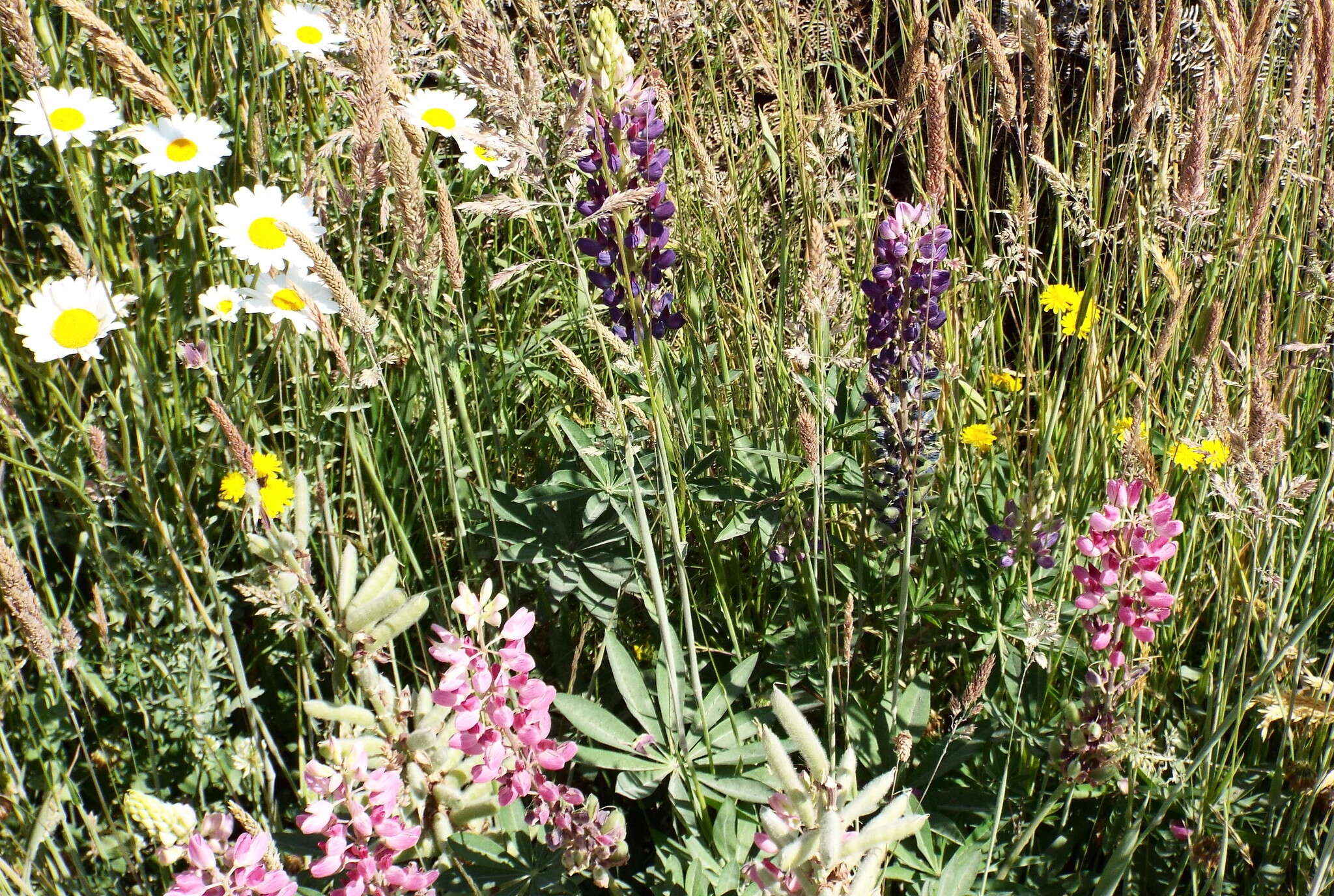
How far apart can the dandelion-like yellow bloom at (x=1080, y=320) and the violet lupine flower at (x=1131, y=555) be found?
25 cm

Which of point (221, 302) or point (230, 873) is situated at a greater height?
point (221, 302)

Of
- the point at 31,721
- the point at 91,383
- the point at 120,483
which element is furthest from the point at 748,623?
the point at 91,383

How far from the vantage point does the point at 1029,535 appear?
1399 millimetres

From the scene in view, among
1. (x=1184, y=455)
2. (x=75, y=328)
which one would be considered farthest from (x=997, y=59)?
(x=75, y=328)

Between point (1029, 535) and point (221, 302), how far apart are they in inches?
60.7

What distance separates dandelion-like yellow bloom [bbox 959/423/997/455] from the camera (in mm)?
2021

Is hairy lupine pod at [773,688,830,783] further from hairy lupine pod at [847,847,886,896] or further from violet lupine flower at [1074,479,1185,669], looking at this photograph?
violet lupine flower at [1074,479,1185,669]

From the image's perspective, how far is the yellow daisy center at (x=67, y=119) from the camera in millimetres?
1953

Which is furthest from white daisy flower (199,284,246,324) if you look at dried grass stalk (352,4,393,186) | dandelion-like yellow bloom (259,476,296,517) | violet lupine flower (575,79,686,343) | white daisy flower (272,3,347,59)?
violet lupine flower (575,79,686,343)

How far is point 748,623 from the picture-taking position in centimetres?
197

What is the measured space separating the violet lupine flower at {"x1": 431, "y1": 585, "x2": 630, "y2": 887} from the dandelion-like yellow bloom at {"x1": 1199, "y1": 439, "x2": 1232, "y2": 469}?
1.06m

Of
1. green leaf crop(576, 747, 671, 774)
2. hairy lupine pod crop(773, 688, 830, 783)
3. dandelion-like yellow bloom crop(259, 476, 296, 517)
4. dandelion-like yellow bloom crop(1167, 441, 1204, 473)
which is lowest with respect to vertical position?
green leaf crop(576, 747, 671, 774)

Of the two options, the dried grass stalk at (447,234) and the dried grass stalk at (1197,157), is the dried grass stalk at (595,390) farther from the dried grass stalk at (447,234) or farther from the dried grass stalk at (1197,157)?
the dried grass stalk at (1197,157)

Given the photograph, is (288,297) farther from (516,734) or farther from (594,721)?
(516,734)
